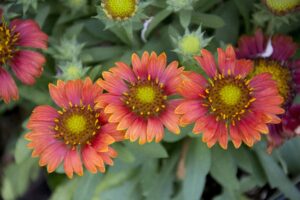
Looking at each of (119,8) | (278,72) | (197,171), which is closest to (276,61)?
(278,72)

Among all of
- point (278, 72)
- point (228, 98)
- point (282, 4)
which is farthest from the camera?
point (278, 72)

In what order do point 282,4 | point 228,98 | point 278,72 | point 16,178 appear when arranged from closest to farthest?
point 228,98 < point 282,4 < point 278,72 < point 16,178

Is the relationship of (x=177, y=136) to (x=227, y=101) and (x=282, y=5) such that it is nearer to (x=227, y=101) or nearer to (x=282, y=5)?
(x=227, y=101)

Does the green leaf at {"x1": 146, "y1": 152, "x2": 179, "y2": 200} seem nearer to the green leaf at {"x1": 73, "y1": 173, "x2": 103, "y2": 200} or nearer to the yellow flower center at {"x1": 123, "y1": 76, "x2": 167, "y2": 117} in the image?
the green leaf at {"x1": 73, "y1": 173, "x2": 103, "y2": 200}

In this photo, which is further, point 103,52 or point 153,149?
point 103,52

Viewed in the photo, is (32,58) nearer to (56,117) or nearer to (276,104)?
(56,117)

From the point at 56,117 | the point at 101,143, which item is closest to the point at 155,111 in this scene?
A: the point at 101,143

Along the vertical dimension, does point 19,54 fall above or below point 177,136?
above
